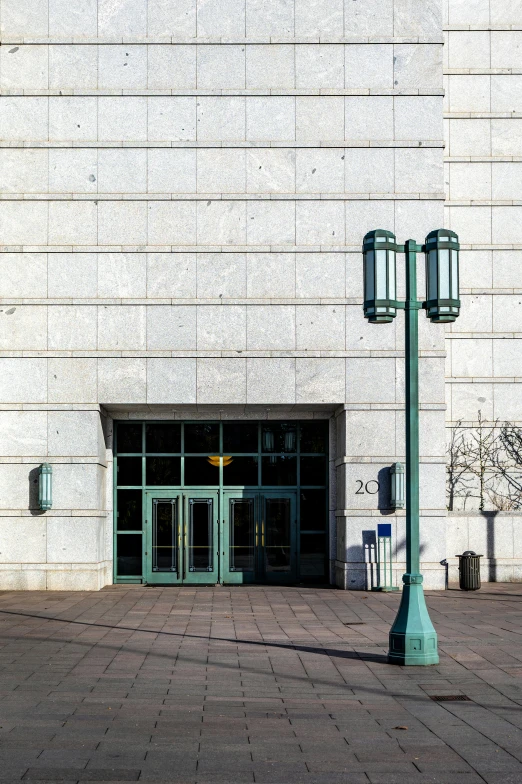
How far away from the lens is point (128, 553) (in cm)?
2606

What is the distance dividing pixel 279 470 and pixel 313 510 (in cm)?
130

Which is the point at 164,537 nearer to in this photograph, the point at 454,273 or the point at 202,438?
the point at 202,438

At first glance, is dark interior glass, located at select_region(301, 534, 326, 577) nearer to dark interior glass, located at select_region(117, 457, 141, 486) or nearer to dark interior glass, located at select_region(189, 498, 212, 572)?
dark interior glass, located at select_region(189, 498, 212, 572)

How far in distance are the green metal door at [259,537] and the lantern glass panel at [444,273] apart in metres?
12.8


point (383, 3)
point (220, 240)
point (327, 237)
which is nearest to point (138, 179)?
point (220, 240)

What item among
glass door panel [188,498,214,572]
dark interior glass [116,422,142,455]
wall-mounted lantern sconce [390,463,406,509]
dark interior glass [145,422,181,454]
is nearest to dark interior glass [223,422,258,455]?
dark interior glass [145,422,181,454]

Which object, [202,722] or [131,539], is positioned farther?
[131,539]

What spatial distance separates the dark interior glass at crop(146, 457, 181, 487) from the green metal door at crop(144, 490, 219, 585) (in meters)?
0.27

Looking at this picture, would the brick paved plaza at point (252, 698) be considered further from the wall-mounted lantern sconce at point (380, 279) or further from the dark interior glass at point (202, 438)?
the dark interior glass at point (202, 438)

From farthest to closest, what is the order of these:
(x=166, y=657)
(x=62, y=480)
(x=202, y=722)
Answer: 1. (x=62, y=480)
2. (x=166, y=657)
3. (x=202, y=722)

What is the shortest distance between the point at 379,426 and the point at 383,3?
994cm

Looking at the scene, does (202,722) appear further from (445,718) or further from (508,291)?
(508,291)

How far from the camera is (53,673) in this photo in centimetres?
1319

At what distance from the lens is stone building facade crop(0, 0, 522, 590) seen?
24391mm
